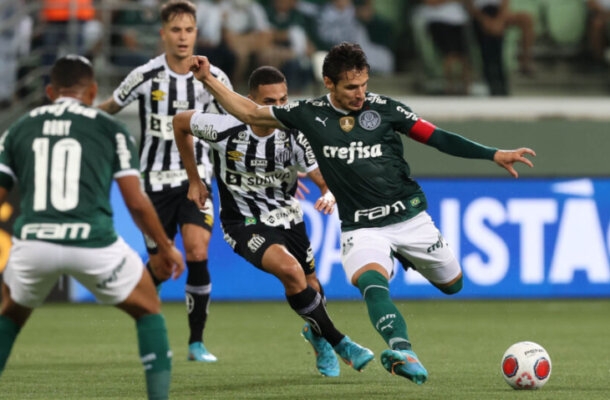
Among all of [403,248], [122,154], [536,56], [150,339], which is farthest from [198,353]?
[536,56]

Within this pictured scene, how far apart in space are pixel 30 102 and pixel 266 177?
21.3ft

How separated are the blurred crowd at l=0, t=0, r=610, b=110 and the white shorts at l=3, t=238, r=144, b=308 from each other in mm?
8242

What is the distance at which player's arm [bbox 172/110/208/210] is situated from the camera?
8055mm

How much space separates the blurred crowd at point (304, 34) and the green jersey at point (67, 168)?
811cm

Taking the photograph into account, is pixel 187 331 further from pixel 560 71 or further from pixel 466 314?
pixel 560 71

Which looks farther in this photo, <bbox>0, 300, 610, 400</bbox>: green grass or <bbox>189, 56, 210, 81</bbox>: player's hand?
<bbox>189, 56, 210, 81</bbox>: player's hand

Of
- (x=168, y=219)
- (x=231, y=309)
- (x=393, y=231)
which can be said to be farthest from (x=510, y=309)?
(x=393, y=231)

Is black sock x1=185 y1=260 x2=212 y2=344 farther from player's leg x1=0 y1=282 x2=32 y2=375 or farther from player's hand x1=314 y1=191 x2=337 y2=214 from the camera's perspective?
player's leg x1=0 y1=282 x2=32 y2=375

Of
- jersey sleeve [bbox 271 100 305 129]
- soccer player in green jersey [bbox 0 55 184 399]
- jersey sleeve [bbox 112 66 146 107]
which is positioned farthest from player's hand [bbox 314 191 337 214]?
soccer player in green jersey [bbox 0 55 184 399]

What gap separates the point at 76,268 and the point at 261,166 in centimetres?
285

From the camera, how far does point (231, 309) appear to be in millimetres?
13281

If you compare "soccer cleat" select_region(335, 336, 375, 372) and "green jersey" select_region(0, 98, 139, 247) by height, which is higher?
"green jersey" select_region(0, 98, 139, 247)

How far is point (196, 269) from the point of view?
29.2 feet

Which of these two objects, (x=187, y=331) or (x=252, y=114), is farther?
(x=187, y=331)
